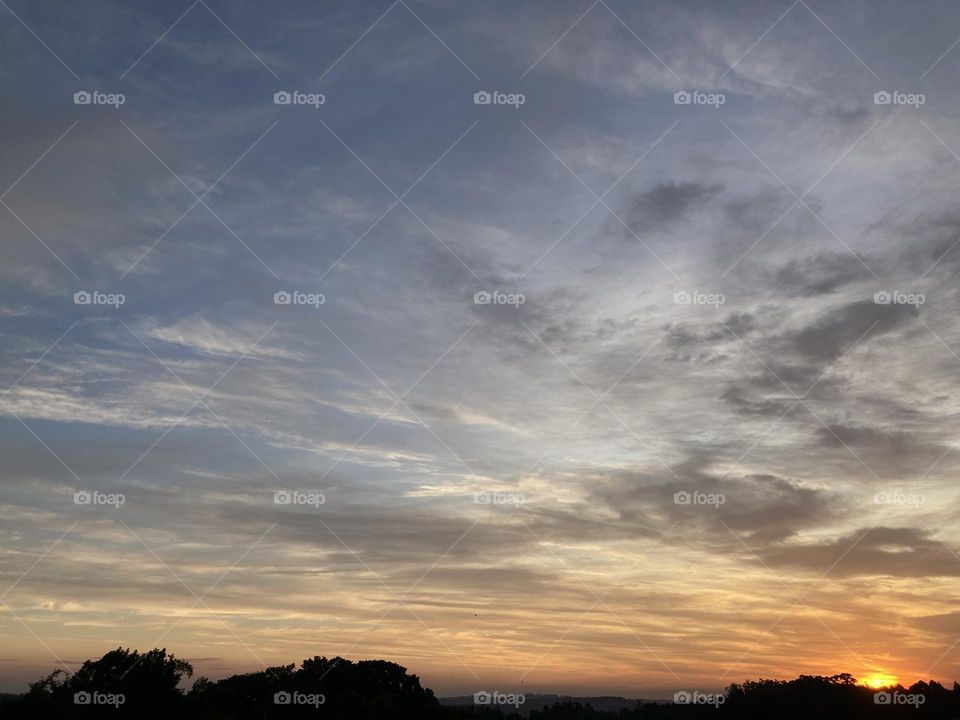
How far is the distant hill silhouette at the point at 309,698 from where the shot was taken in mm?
61925

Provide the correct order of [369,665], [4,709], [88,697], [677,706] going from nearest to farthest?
[4,709] → [88,697] → [369,665] → [677,706]

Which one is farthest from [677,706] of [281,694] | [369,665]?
[281,694]

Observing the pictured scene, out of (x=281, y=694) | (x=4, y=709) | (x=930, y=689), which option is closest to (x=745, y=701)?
(x=930, y=689)

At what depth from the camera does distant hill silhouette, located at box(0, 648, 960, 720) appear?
61.9 meters

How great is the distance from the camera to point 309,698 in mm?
73375

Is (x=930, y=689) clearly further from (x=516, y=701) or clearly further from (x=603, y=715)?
(x=516, y=701)

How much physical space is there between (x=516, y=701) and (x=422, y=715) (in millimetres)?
27793

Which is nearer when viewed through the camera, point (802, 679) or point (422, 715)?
point (422, 715)

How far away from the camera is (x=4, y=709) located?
51.9 meters

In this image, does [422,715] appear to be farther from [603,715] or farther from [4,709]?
[603,715]

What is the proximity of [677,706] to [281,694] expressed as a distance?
73.7 metres

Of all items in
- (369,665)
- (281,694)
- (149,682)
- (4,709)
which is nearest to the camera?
(4,709)

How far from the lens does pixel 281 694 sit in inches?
2901

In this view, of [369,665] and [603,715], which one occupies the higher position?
[369,665]
